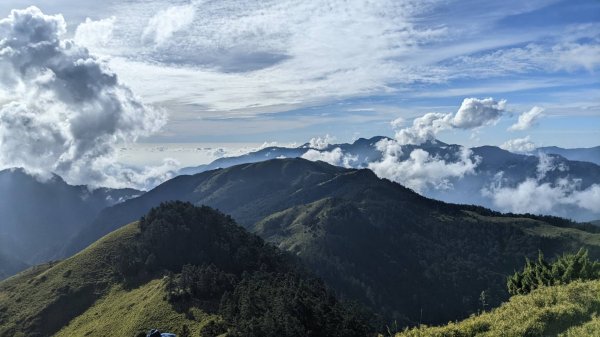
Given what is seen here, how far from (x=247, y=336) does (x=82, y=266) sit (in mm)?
130724

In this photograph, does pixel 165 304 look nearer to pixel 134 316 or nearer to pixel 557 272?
pixel 134 316

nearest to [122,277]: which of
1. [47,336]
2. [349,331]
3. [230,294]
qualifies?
[47,336]

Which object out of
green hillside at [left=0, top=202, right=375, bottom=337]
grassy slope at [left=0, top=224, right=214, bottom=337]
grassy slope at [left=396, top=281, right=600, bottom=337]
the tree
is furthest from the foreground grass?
grassy slope at [left=396, top=281, right=600, bottom=337]

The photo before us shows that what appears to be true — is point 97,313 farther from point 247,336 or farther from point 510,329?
point 510,329

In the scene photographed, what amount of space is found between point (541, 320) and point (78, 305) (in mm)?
185529

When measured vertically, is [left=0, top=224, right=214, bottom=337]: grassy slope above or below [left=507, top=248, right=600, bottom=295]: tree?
below

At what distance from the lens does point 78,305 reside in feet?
566

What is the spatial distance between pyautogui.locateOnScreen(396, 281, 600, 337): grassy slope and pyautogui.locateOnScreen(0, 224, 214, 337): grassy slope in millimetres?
114409

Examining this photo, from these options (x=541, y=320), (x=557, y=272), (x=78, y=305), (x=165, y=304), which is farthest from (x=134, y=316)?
(x=541, y=320)

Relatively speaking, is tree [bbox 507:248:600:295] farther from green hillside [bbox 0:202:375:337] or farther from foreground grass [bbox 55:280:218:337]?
foreground grass [bbox 55:280:218:337]

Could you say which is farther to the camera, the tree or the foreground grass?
the foreground grass

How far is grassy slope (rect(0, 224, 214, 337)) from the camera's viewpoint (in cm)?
14012

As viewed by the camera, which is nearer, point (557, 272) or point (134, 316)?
point (557, 272)

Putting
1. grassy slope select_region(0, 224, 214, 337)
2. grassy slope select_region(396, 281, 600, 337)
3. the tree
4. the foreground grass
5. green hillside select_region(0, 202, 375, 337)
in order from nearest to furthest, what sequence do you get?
grassy slope select_region(396, 281, 600, 337)
the tree
green hillside select_region(0, 202, 375, 337)
the foreground grass
grassy slope select_region(0, 224, 214, 337)
